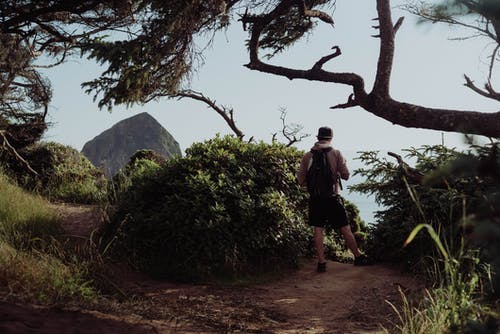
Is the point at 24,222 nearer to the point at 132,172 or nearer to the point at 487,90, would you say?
the point at 132,172

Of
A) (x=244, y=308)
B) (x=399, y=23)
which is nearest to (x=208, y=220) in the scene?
(x=244, y=308)

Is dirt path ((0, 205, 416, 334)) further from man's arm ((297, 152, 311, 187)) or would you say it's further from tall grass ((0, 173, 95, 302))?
man's arm ((297, 152, 311, 187))

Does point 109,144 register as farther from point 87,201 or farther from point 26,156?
point 87,201

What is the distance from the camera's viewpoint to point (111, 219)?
785cm

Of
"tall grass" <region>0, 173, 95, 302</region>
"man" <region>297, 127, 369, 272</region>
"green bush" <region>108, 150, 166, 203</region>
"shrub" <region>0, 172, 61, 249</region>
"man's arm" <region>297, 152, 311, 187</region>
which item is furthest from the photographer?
"green bush" <region>108, 150, 166, 203</region>

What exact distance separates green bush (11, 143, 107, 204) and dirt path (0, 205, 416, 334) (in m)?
6.92

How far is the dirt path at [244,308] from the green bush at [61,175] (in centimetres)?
692

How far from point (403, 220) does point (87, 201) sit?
8.10 metres

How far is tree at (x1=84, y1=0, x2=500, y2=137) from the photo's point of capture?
21.2 feet

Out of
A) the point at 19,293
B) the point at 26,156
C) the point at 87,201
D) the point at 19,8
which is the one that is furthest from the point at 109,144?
the point at 19,293

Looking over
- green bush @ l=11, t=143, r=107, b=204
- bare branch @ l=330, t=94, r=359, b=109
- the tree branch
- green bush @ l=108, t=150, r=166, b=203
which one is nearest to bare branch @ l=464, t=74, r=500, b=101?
the tree branch

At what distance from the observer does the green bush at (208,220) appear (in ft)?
22.8

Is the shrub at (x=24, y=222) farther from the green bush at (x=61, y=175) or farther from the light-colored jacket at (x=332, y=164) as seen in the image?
the green bush at (x=61, y=175)

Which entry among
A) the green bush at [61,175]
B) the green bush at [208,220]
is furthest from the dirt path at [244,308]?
the green bush at [61,175]
